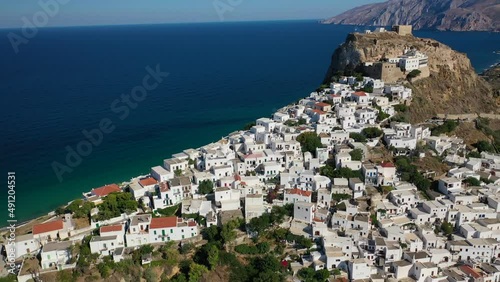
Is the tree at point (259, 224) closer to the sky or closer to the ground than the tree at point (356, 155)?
closer to the ground

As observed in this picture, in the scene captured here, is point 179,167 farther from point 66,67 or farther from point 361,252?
point 66,67

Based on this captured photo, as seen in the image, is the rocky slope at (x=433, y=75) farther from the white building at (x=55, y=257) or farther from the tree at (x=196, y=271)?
the white building at (x=55, y=257)

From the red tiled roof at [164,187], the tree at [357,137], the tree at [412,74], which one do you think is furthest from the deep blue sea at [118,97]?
the tree at [412,74]

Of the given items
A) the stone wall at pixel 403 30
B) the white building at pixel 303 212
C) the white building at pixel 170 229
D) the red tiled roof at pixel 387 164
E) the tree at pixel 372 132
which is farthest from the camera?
the stone wall at pixel 403 30

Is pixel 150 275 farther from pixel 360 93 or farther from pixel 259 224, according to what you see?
pixel 360 93

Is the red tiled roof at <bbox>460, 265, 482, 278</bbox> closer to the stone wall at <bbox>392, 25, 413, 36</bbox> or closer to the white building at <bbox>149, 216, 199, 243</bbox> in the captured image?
the white building at <bbox>149, 216, 199, 243</bbox>

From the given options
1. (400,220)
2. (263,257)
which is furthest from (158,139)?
(400,220)

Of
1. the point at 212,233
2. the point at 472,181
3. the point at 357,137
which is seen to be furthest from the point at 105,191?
the point at 472,181
